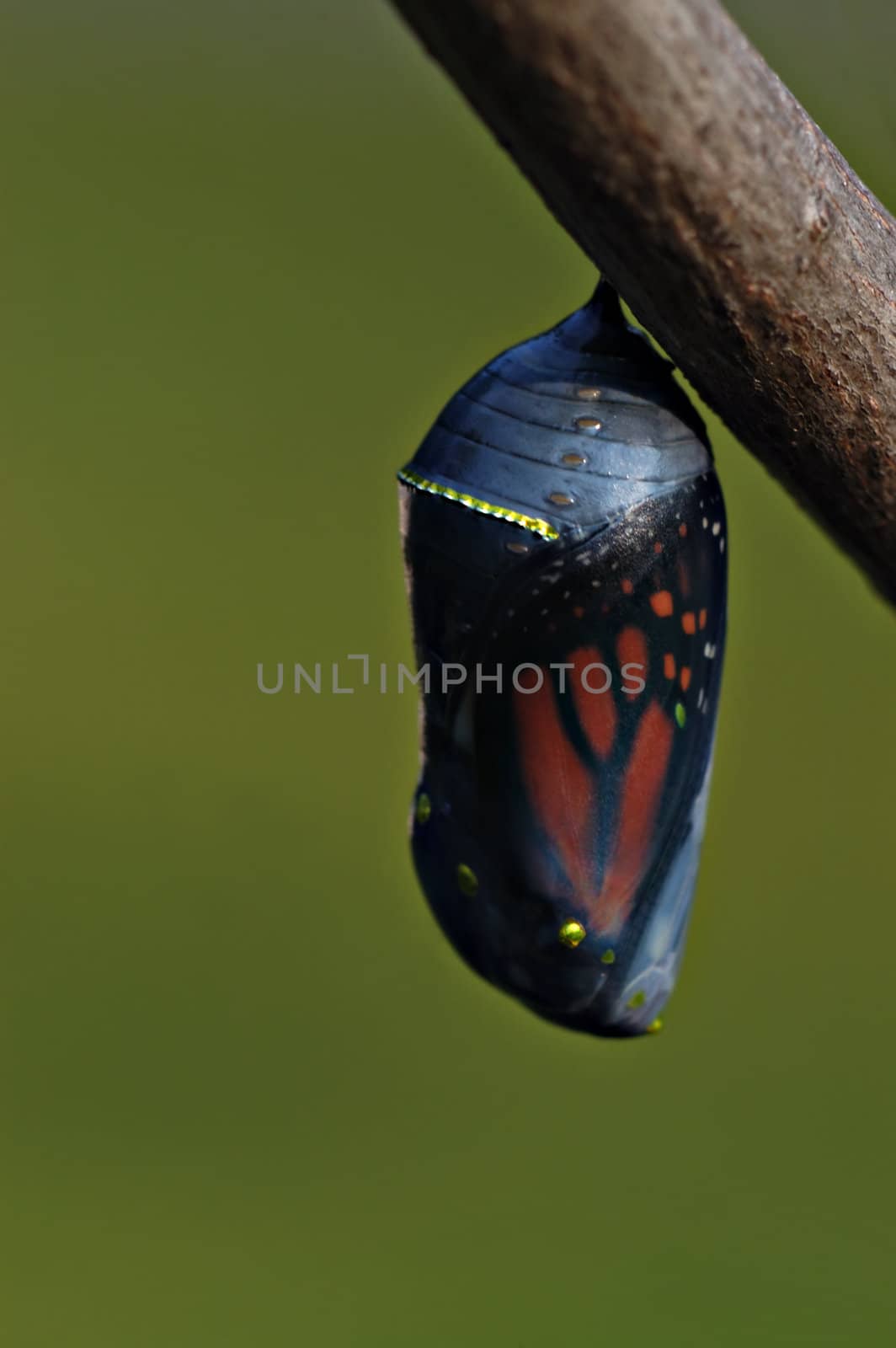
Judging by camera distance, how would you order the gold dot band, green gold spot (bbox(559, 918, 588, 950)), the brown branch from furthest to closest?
green gold spot (bbox(559, 918, 588, 950)), the gold dot band, the brown branch

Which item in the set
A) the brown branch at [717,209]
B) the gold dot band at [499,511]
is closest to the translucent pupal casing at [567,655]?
the gold dot band at [499,511]

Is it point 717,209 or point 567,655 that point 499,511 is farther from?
point 717,209

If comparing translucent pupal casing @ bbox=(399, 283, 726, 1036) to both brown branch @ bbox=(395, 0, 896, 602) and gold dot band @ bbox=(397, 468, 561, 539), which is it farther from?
brown branch @ bbox=(395, 0, 896, 602)

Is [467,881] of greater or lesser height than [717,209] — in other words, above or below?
below

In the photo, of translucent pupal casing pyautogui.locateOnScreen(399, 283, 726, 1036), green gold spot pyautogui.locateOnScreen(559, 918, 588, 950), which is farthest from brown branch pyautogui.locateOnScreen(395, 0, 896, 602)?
green gold spot pyautogui.locateOnScreen(559, 918, 588, 950)

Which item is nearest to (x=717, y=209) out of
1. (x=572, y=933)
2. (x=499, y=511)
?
(x=499, y=511)

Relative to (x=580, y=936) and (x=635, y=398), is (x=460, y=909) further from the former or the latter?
(x=635, y=398)
